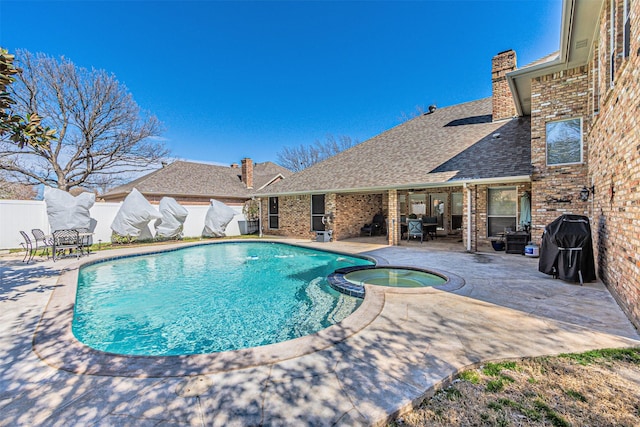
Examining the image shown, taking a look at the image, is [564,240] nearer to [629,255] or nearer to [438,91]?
[629,255]

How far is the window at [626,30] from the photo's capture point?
13.7ft

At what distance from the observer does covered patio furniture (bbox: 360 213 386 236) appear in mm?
15525

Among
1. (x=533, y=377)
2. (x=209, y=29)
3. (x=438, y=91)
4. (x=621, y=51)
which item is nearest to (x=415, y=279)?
(x=533, y=377)

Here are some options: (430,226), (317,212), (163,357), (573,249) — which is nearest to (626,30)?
(573,249)

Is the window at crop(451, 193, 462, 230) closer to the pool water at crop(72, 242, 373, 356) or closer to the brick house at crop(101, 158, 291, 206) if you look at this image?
the pool water at crop(72, 242, 373, 356)

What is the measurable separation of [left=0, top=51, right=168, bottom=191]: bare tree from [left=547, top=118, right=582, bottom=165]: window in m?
23.2

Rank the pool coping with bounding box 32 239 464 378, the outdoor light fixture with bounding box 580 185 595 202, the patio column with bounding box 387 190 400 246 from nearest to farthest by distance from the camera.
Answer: the pool coping with bounding box 32 239 464 378 < the outdoor light fixture with bounding box 580 185 595 202 < the patio column with bounding box 387 190 400 246

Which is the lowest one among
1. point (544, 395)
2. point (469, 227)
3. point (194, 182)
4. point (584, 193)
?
point (544, 395)

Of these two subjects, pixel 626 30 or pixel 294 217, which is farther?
pixel 294 217

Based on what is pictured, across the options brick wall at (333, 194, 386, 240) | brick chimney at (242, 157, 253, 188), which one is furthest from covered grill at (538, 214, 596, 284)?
brick chimney at (242, 157, 253, 188)

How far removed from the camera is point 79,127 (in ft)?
62.5

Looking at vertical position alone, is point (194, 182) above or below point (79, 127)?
below

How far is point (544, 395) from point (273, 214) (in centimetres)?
1571

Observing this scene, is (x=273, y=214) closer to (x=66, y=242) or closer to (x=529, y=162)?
(x=66, y=242)
